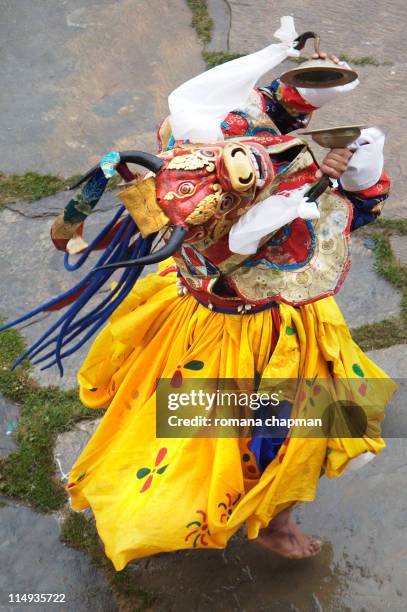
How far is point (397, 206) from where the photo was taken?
12.3 feet

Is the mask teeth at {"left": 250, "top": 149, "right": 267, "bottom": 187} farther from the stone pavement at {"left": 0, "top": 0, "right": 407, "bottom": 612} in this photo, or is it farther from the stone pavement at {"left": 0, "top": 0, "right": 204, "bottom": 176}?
the stone pavement at {"left": 0, "top": 0, "right": 204, "bottom": 176}

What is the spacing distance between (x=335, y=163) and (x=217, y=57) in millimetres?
3145

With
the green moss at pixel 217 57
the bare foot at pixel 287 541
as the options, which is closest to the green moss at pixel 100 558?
the bare foot at pixel 287 541

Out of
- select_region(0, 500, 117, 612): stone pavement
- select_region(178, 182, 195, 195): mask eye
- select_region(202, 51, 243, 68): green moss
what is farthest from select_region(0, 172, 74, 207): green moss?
select_region(178, 182, 195, 195): mask eye

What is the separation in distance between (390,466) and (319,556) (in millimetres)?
431

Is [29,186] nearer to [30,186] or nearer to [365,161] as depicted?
[30,186]

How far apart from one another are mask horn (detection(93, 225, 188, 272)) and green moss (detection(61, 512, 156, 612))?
131cm

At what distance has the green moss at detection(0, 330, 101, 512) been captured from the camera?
9.26 feet

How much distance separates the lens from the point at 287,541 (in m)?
2.46

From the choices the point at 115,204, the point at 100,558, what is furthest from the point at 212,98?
the point at 115,204

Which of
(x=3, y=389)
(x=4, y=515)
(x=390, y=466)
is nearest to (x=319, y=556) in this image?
(x=390, y=466)

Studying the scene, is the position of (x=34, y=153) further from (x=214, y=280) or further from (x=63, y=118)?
(x=214, y=280)

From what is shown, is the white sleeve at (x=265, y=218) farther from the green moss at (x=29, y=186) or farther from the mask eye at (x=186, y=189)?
the green moss at (x=29, y=186)

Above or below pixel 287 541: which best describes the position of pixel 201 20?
above
